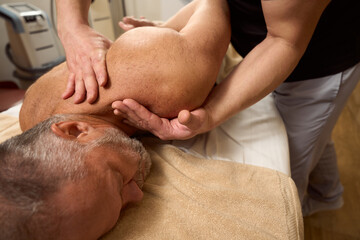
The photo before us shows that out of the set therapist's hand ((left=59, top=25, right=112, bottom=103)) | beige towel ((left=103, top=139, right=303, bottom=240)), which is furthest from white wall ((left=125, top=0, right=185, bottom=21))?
beige towel ((left=103, top=139, right=303, bottom=240))

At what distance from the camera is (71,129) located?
0.72 meters

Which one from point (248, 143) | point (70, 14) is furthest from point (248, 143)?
point (70, 14)

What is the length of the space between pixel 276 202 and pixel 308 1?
0.58 m

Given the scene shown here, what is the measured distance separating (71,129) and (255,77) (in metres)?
0.61

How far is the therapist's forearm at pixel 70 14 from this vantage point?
3.15 feet

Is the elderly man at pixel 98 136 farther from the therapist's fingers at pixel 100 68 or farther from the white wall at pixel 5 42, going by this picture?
the white wall at pixel 5 42

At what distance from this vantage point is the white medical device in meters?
1.74

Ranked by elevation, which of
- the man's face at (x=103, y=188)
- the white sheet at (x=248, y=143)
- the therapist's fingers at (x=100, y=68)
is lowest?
the white sheet at (x=248, y=143)

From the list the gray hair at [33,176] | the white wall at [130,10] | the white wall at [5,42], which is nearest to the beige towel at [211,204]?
the gray hair at [33,176]

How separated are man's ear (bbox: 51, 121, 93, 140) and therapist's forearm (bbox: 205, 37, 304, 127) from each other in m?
0.41

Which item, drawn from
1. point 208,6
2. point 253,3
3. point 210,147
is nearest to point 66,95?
point 210,147

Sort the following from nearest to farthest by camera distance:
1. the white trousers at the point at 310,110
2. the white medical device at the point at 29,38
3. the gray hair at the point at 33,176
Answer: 1. the gray hair at the point at 33,176
2. the white trousers at the point at 310,110
3. the white medical device at the point at 29,38

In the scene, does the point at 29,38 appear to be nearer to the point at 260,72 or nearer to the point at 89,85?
the point at 89,85

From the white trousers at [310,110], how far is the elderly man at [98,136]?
1.37 feet
